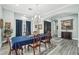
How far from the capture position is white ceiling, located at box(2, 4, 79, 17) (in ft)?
8.55

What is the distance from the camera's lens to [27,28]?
2771 mm

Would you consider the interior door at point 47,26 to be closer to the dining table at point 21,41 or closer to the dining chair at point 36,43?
the dining table at point 21,41

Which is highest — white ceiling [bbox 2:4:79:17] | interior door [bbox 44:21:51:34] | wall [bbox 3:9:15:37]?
white ceiling [bbox 2:4:79:17]

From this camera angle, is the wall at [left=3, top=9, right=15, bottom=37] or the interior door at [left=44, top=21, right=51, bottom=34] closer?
the wall at [left=3, top=9, right=15, bottom=37]

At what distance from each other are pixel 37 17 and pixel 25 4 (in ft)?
1.56

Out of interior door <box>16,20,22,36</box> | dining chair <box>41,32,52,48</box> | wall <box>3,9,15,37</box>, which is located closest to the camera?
wall <box>3,9,15,37</box>

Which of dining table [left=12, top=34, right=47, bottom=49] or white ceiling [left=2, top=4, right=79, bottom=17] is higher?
white ceiling [left=2, top=4, right=79, bottom=17]

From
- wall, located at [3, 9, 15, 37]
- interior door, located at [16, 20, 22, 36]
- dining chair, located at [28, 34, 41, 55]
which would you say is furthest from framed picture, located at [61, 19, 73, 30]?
wall, located at [3, 9, 15, 37]

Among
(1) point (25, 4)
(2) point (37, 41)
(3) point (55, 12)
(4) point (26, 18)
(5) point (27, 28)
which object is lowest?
(2) point (37, 41)

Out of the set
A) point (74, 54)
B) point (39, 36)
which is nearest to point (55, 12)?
point (39, 36)

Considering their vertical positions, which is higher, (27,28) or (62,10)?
(62,10)

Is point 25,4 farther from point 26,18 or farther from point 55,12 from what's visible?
point 55,12

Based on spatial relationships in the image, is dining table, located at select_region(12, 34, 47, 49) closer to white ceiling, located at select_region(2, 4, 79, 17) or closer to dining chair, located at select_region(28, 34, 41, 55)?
dining chair, located at select_region(28, 34, 41, 55)

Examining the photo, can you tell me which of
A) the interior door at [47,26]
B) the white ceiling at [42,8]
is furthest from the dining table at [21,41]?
the white ceiling at [42,8]
